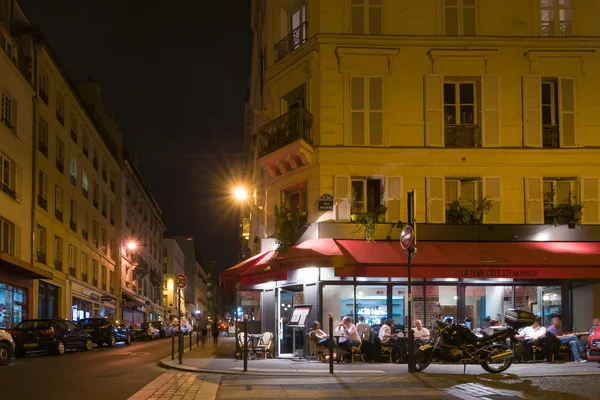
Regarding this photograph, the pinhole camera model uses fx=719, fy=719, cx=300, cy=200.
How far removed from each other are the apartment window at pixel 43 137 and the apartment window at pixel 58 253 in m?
4.81

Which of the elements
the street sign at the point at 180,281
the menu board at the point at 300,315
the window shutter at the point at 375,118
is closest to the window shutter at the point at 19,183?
the street sign at the point at 180,281

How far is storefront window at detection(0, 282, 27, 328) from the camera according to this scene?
29.1 meters

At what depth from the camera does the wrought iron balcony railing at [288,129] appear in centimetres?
2120

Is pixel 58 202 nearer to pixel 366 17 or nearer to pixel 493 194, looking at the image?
pixel 366 17

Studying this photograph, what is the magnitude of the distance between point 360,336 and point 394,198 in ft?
13.9

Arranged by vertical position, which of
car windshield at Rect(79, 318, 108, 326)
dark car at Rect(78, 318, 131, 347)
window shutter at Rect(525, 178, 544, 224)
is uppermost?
window shutter at Rect(525, 178, 544, 224)

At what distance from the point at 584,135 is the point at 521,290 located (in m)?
5.00

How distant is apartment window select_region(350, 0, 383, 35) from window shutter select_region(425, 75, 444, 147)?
2.22 meters

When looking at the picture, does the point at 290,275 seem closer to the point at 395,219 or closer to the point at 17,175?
the point at 395,219

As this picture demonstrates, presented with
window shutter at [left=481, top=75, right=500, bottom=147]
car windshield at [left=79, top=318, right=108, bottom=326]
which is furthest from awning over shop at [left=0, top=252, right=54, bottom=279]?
window shutter at [left=481, top=75, right=500, bottom=147]

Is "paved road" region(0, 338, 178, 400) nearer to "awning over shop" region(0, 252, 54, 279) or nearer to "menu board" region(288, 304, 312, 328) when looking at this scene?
"menu board" region(288, 304, 312, 328)

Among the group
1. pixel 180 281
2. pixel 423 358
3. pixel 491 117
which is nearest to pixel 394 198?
pixel 491 117

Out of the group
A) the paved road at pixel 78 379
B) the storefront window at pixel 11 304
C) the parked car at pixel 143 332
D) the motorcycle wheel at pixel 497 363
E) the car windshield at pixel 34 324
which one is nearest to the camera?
the paved road at pixel 78 379

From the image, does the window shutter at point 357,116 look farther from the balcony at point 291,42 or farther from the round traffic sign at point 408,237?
the round traffic sign at point 408,237
